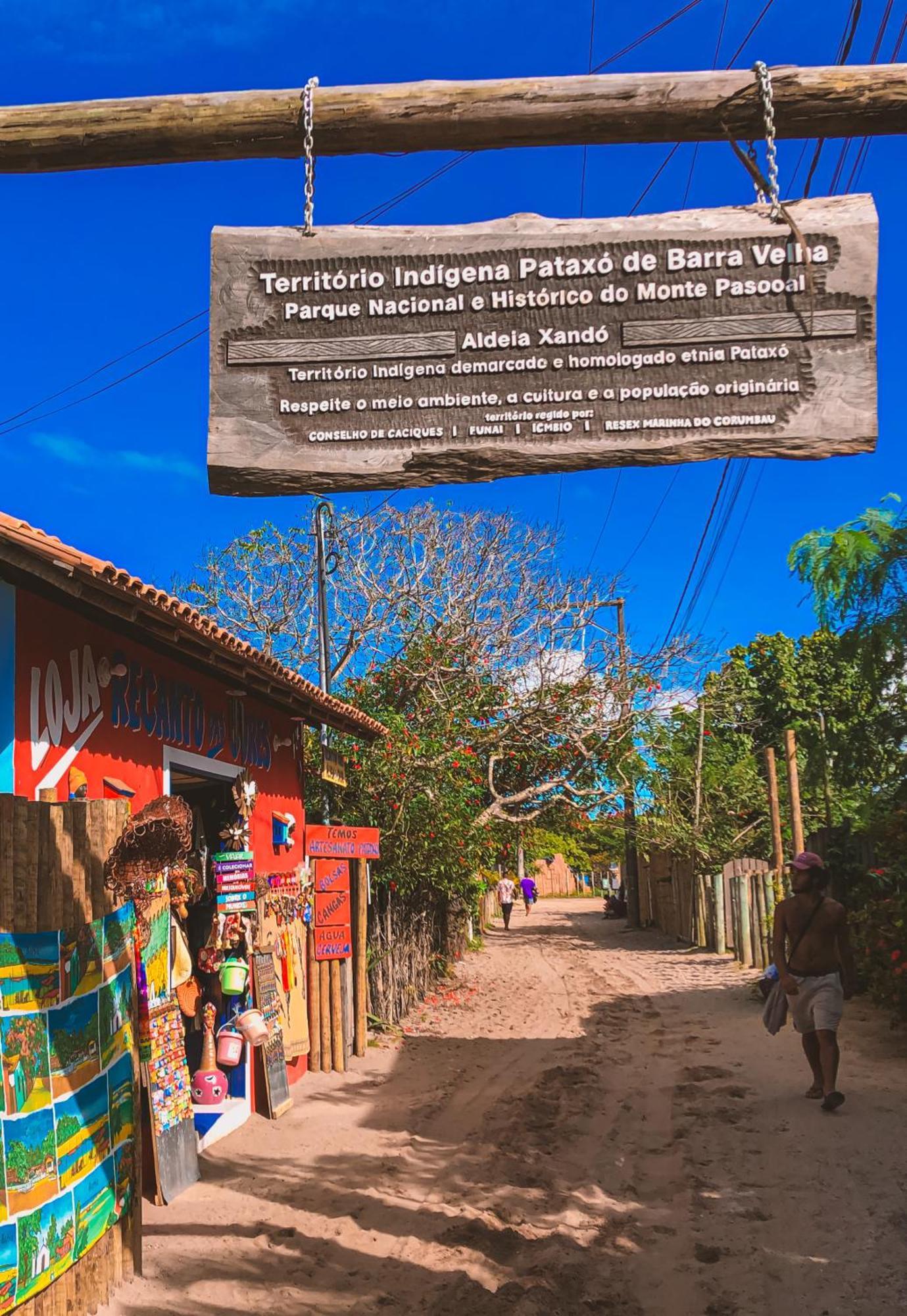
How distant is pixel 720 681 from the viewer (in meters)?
26.3

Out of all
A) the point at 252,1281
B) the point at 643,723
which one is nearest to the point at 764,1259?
the point at 252,1281

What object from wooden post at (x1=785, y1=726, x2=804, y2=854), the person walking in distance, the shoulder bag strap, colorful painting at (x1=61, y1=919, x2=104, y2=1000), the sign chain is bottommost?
the person walking in distance

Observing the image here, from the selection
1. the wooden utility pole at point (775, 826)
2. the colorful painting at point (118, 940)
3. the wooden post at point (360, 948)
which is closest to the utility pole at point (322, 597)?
the wooden post at point (360, 948)

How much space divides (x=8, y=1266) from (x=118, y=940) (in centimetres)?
156

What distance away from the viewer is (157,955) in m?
6.52

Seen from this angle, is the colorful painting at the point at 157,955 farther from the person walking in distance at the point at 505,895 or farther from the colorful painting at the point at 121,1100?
the person walking in distance at the point at 505,895

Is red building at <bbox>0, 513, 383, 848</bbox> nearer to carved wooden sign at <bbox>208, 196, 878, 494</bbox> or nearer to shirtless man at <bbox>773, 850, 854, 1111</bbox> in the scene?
carved wooden sign at <bbox>208, 196, 878, 494</bbox>

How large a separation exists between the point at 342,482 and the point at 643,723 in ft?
57.6

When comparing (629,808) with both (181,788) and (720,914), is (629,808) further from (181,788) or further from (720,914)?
(181,788)

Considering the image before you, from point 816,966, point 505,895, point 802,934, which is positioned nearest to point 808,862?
point 802,934

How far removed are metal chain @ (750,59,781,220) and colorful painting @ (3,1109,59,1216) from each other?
402 centimetres

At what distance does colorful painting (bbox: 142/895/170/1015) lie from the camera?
6.36m

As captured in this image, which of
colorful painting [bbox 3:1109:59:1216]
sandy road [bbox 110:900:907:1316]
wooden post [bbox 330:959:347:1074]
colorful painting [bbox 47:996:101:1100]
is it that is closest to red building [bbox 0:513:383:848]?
colorful painting [bbox 47:996:101:1100]

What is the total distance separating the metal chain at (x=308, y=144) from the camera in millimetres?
3533
